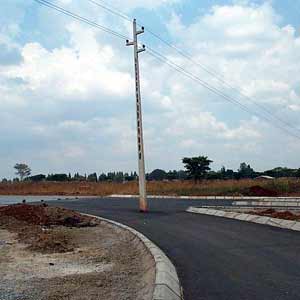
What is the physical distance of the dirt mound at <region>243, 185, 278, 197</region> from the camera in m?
37.4

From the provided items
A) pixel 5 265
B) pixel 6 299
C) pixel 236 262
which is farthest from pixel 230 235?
pixel 6 299

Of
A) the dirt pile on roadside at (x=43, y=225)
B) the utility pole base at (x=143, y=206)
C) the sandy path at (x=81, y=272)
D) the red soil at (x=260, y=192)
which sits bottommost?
the sandy path at (x=81, y=272)

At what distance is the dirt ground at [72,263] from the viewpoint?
7.46 metres

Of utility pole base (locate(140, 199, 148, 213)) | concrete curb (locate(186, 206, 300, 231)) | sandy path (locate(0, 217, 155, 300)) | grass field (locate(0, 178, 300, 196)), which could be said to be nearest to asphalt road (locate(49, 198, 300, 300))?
concrete curb (locate(186, 206, 300, 231))

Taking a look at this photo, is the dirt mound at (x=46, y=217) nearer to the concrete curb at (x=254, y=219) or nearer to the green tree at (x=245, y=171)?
the concrete curb at (x=254, y=219)

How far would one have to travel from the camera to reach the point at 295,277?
25.9ft

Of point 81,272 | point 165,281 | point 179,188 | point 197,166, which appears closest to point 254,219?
point 81,272

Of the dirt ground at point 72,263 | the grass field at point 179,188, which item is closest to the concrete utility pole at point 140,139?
the dirt ground at point 72,263

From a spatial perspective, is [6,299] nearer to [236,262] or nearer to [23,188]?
Result: [236,262]

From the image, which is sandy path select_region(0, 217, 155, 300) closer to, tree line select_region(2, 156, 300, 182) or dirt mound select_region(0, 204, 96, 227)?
dirt mound select_region(0, 204, 96, 227)

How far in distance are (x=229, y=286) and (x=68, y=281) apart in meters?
2.62

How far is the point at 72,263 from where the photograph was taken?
402 inches

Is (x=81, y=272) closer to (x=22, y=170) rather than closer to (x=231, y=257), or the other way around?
(x=231, y=257)

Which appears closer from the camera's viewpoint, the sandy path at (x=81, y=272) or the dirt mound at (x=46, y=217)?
the sandy path at (x=81, y=272)
